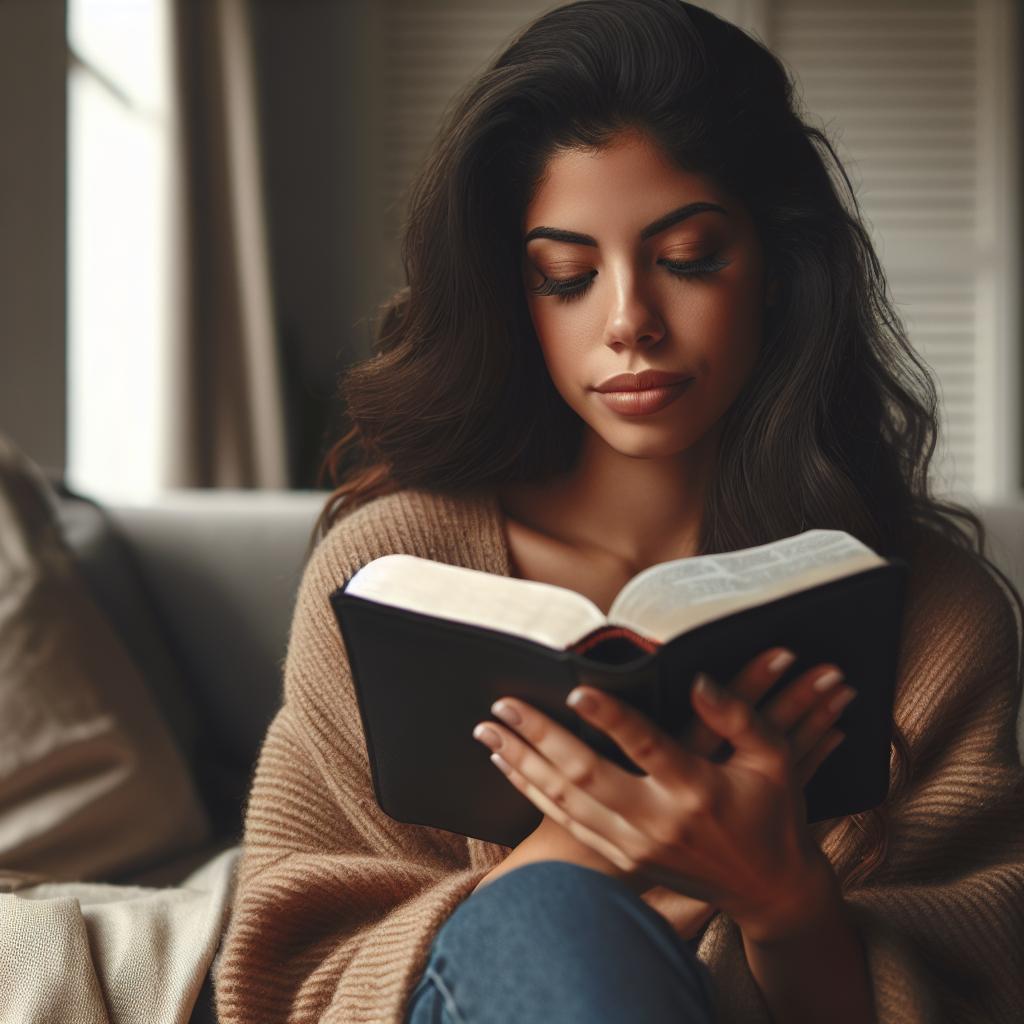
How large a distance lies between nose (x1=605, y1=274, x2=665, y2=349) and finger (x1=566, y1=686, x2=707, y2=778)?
0.34 meters

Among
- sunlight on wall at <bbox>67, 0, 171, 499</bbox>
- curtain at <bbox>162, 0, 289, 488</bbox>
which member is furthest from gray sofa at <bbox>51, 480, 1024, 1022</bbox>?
curtain at <bbox>162, 0, 289, 488</bbox>

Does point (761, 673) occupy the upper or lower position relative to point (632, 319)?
lower

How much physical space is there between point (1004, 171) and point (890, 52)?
0.52 meters

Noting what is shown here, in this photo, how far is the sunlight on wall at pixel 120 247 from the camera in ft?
9.91

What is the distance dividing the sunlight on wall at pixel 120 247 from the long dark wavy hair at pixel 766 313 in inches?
80.5

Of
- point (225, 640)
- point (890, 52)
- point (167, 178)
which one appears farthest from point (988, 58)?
point (225, 640)

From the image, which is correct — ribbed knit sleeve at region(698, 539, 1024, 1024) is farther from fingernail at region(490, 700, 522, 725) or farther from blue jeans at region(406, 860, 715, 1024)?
fingernail at region(490, 700, 522, 725)

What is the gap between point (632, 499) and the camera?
1.14 m

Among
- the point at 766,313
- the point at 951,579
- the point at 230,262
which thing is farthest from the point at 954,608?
the point at 230,262

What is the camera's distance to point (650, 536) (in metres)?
1.15

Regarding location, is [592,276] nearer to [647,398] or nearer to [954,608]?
[647,398]

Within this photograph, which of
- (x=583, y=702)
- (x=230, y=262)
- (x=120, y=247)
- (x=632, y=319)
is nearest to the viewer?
(x=583, y=702)

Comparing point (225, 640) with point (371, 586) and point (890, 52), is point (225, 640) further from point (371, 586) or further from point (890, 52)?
point (890, 52)

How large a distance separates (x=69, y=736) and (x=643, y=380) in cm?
75
